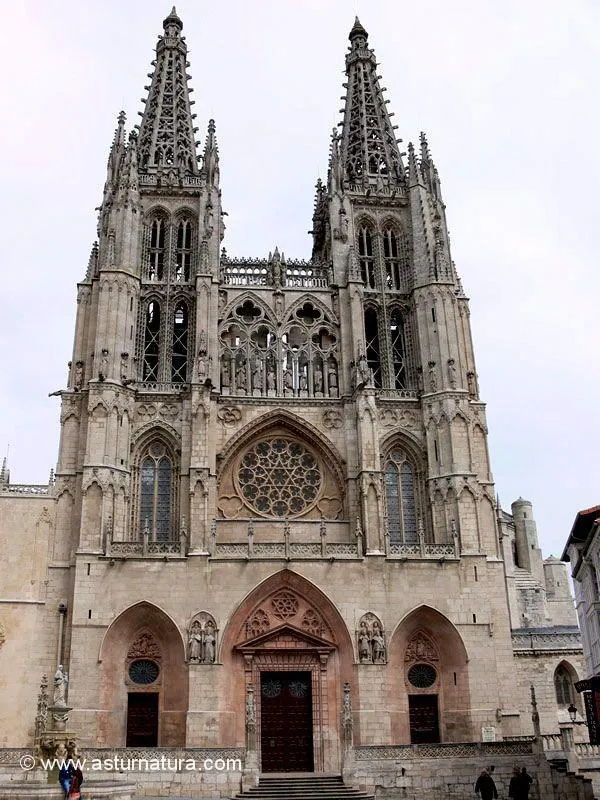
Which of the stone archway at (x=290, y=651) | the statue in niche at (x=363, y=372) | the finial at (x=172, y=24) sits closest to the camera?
the stone archway at (x=290, y=651)

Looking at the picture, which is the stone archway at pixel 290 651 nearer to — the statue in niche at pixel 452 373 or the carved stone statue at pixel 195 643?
the carved stone statue at pixel 195 643

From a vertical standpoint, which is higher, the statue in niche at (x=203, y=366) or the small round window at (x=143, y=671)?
the statue in niche at (x=203, y=366)

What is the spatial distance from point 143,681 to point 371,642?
7291 millimetres

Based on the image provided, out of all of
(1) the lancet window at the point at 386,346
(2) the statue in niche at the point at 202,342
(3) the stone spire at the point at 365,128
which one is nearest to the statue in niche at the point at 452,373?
(1) the lancet window at the point at 386,346

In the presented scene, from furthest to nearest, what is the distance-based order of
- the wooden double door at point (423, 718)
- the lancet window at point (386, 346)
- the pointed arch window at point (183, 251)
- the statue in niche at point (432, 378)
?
the pointed arch window at point (183, 251) → the lancet window at point (386, 346) → the statue in niche at point (432, 378) → the wooden double door at point (423, 718)

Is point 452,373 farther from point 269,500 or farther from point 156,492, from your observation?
point 156,492

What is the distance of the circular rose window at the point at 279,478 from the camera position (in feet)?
98.0

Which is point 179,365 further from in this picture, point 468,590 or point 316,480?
point 468,590

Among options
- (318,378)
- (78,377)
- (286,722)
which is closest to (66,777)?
(286,722)

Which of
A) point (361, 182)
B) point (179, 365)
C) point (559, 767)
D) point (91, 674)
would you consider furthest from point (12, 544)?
point (361, 182)

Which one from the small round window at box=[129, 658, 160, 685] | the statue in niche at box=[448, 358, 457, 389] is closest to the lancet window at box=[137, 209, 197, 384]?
the statue in niche at box=[448, 358, 457, 389]

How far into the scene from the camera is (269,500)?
29.9m

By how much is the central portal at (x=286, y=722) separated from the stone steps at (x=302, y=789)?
257 centimetres

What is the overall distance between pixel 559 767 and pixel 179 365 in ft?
61.1
